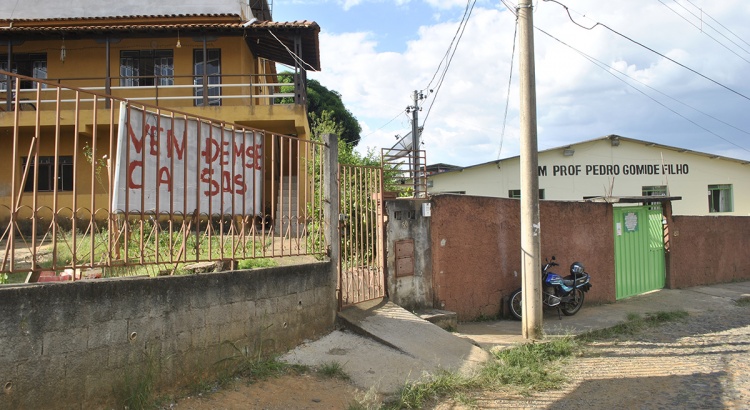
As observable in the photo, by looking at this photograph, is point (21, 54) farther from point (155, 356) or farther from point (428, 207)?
point (155, 356)

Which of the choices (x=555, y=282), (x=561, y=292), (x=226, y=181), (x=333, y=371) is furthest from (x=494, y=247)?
(x=226, y=181)

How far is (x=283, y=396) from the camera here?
14.7ft

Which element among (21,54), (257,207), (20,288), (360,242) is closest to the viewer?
(20,288)

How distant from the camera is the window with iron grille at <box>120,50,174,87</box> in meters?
14.9

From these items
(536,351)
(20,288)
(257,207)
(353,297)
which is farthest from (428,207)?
(20,288)

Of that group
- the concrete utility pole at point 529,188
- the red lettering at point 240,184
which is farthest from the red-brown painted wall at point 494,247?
the red lettering at point 240,184

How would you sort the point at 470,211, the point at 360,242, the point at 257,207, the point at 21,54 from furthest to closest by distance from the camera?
the point at 21,54, the point at 470,211, the point at 360,242, the point at 257,207

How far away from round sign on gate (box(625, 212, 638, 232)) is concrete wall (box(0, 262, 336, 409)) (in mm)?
9518

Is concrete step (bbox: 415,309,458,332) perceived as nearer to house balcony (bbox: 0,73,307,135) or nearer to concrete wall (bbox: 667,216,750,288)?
house balcony (bbox: 0,73,307,135)

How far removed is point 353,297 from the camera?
23.2 feet

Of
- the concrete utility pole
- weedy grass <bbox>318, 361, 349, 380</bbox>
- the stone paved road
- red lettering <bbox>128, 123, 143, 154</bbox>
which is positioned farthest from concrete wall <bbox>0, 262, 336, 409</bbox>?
the concrete utility pole

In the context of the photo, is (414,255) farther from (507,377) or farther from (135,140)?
(135,140)

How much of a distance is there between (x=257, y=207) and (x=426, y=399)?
2633 mm

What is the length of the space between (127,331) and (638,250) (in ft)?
39.0
